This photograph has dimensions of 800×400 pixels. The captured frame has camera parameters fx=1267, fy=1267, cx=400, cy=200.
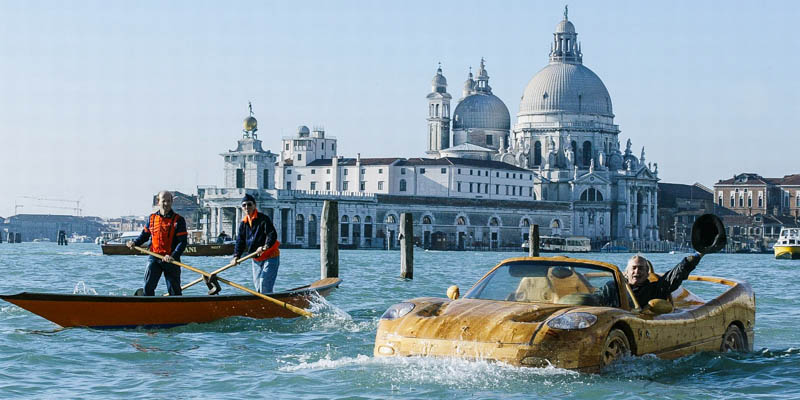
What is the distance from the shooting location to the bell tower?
127 m

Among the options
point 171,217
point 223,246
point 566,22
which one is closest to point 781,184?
point 566,22

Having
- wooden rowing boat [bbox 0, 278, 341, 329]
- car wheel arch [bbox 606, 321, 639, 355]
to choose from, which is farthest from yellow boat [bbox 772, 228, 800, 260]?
car wheel arch [bbox 606, 321, 639, 355]

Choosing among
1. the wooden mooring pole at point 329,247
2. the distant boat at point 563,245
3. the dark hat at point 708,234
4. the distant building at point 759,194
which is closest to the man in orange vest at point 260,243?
the dark hat at point 708,234

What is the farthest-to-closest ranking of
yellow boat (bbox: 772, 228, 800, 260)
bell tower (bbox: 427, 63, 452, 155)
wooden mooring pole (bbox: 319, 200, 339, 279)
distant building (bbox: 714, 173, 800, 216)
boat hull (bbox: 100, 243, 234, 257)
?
distant building (bbox: 714, 173, 800, 216), bell tower (bbox: 427, 63, 452, 155), yellow boat (bbox: 772, 228, 800, 260), boat hull (bbox: 100, 243, 234, 257), wooden mooring pole (bbox: 319, 200, 339, 279)

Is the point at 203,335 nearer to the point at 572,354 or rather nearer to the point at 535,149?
the point at 572,354

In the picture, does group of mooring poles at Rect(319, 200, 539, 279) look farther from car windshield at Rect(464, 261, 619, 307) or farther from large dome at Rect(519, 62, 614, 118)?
large dome at Rect(519, 62, 614, 118)

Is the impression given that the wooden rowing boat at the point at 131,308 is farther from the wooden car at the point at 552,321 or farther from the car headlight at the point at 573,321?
the car headlight at the point at 573,321

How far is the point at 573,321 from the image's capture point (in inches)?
390

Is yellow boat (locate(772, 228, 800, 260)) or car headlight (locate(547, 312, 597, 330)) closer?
car headlight (locate(547, 312, 597, 330))

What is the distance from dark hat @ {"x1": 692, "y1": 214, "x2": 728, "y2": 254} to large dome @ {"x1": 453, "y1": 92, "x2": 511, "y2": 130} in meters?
116

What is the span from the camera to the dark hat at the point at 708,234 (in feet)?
37.2

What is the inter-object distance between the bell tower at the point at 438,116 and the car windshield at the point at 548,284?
115 m

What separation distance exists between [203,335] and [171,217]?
5.01ft

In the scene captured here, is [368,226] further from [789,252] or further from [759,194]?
[759,194]
